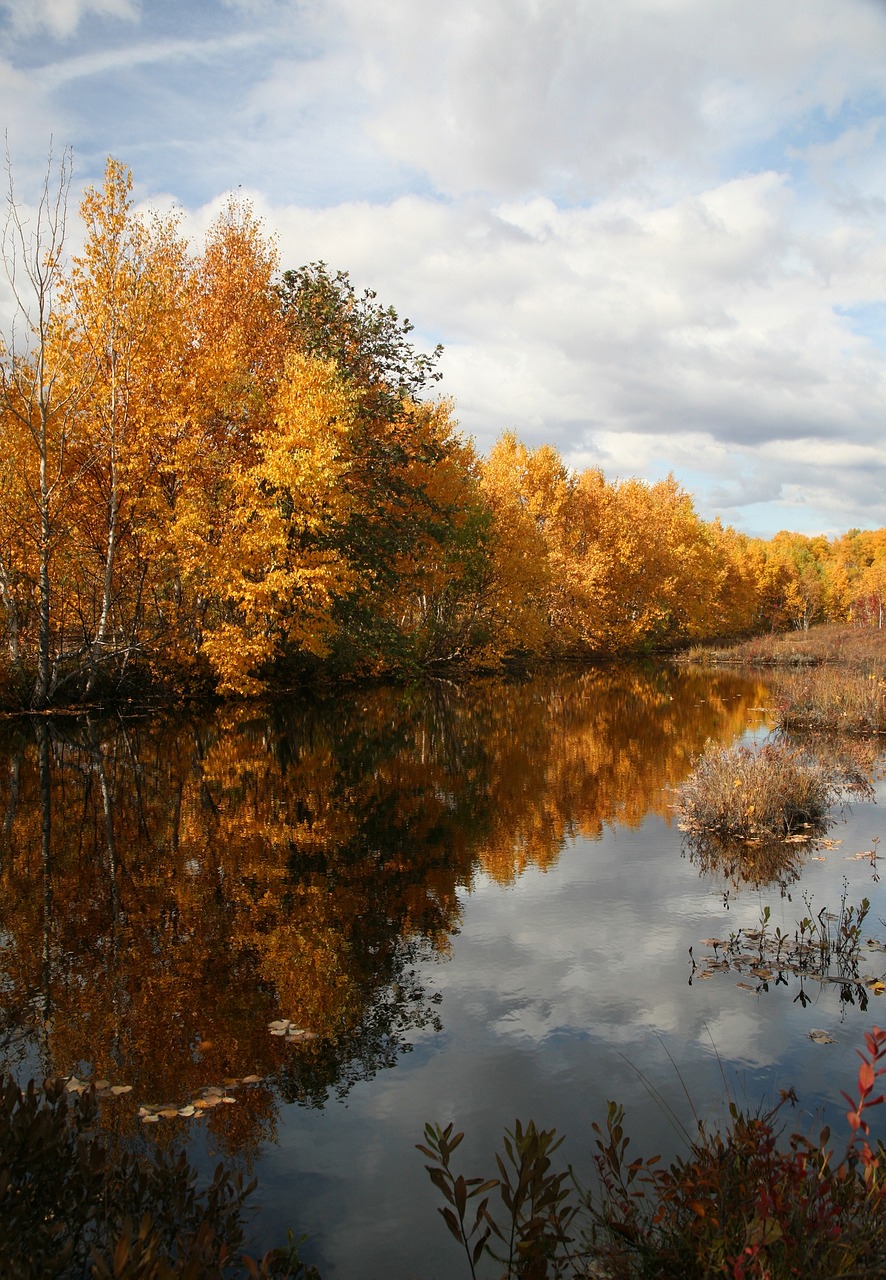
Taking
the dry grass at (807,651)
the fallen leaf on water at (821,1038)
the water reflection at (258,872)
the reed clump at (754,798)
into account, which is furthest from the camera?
the dry grass at (807,651)

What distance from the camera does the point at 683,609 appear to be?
68.0 metres

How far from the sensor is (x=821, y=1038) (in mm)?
6645

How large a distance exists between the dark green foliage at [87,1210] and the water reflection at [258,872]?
1047mm

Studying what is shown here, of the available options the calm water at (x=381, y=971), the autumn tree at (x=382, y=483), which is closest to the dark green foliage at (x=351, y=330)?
the autumn tree at (x=382, y=483)

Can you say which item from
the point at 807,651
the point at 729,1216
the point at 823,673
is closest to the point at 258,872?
the point at 729,1216

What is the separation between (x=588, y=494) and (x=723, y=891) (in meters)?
52.9

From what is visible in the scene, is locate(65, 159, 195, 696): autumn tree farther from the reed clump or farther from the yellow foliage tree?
the reed clump

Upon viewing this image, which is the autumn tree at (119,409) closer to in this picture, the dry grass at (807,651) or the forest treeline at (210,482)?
the forest treeline at (210,482)

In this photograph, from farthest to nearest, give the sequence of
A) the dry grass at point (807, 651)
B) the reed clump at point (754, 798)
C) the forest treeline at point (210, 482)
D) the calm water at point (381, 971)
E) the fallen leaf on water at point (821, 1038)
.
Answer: the dry grass at point (807, 651), the forest treeline at point (210, 482), the reed clump at point (754, 798), the fallen leaf on water at point (821, 1038), the calm water at point (381, 971)

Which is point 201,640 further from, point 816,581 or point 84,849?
point 816,581

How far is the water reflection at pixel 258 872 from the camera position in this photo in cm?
630

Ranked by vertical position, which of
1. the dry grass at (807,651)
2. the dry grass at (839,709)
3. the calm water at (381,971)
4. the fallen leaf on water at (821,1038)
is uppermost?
the dry grass at (807,651)

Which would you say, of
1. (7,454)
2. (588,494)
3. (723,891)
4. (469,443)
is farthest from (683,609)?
(723,891)

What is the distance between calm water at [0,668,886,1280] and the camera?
5359mm
